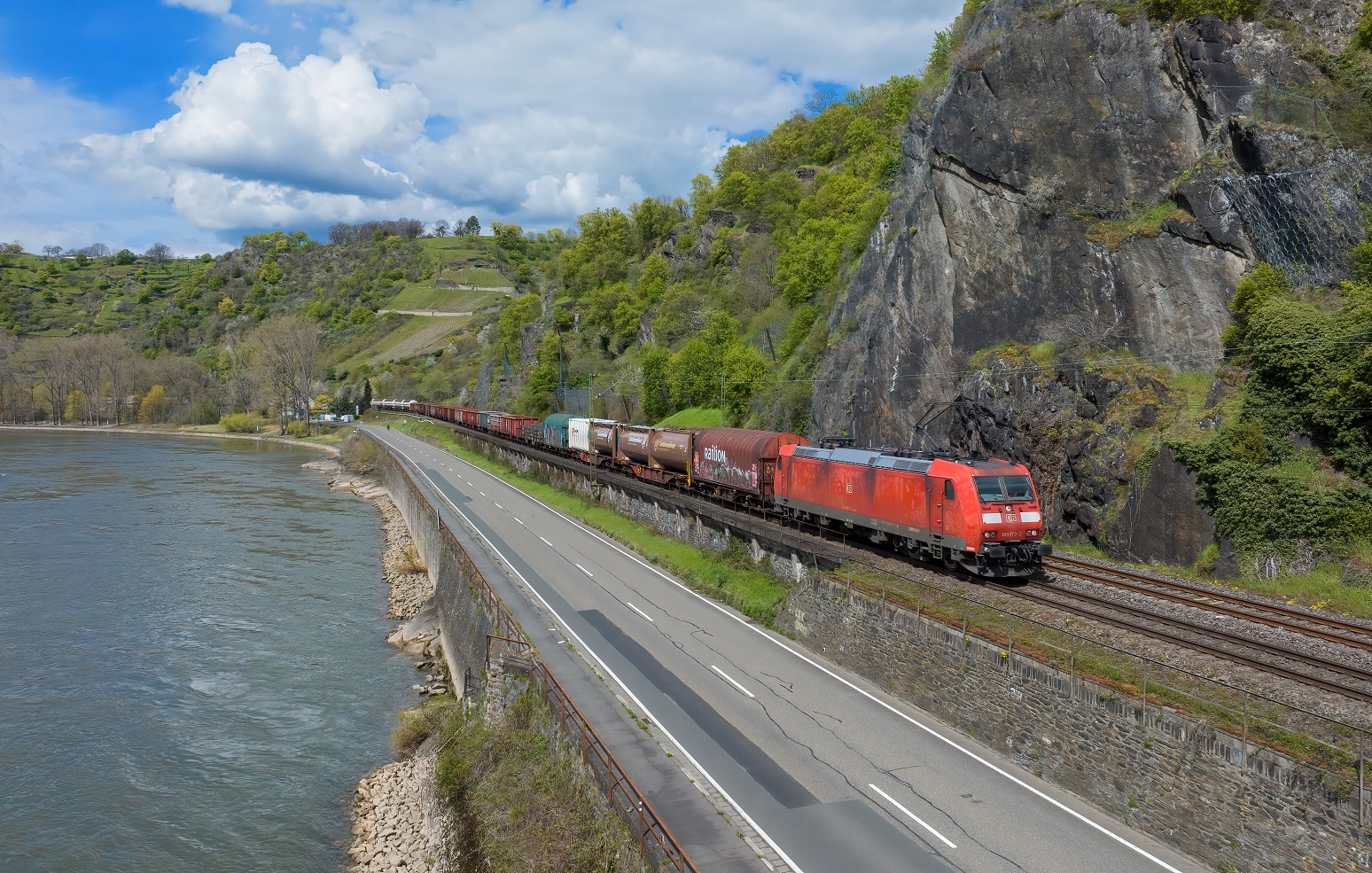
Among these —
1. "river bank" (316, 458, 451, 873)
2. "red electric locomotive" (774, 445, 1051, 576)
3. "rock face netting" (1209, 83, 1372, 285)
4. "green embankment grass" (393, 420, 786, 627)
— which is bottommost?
"river bank" (316, 458, 451, 873)

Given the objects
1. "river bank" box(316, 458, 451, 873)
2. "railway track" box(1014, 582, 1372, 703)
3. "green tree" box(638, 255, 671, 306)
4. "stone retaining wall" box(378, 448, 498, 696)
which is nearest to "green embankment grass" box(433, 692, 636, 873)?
"river bank" box(316, 458, 451, 873)

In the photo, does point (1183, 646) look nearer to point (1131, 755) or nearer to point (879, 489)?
point (1131, 755)

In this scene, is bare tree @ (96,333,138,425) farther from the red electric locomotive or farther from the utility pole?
the red electric locomotive

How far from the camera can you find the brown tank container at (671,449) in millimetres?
41062

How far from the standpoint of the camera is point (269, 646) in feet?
106

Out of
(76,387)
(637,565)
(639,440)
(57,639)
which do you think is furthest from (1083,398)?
(76,387)

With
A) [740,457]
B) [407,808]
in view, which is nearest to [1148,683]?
[407,808]

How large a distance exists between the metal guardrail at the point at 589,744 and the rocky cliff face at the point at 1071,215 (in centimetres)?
2084

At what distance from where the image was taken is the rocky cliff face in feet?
98.4

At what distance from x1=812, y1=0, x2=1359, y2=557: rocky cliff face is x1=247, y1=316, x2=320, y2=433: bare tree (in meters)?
111

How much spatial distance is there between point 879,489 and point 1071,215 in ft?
59.8

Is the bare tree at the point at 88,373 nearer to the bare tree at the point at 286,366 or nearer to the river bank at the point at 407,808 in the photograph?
the bare tree at the point at 286,366

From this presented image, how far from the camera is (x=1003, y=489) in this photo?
2223 centimetres

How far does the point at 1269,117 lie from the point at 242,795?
42.3 metres
